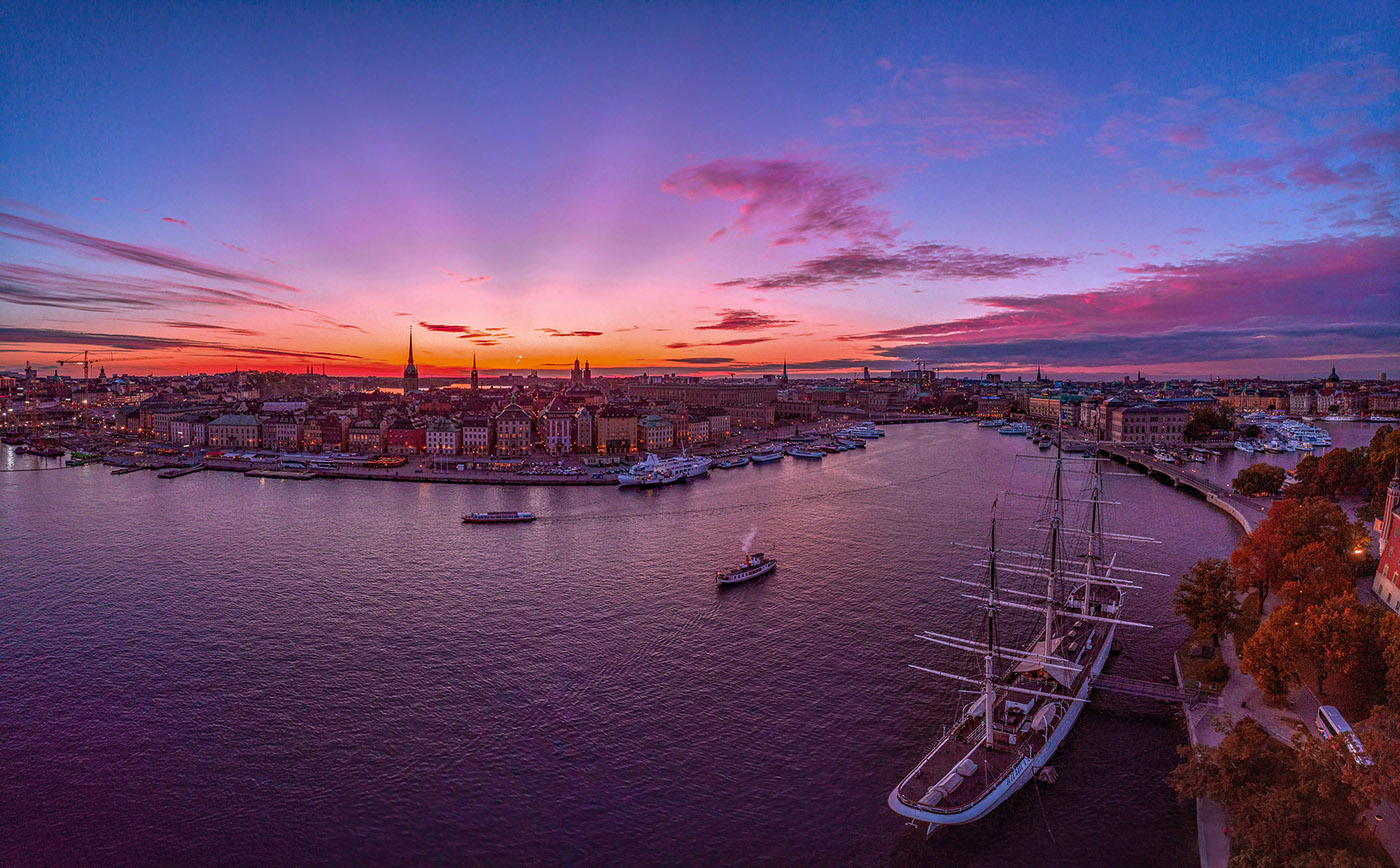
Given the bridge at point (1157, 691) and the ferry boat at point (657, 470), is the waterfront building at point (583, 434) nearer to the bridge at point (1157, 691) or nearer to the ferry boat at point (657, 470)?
the ferry boat at point (657, 470)

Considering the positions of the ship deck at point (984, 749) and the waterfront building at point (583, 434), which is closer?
the ship deck at point (984, 749)

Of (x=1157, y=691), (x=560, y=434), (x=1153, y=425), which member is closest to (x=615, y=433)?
(x=560, y=434)

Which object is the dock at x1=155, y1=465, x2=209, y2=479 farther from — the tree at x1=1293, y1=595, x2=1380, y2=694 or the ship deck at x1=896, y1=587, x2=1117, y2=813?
the tree at x1=1293, y1=595, x2=1380, y2=694

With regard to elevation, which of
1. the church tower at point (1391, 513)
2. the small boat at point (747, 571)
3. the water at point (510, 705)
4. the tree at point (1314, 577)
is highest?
the church tower at point (1391, 513)

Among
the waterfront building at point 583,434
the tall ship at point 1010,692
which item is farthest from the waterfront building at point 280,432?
the tall ship at point 1010,692

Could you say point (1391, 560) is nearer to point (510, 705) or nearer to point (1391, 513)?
point (1391, 513)

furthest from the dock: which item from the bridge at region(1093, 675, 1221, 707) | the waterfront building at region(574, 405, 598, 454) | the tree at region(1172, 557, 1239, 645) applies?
the tree at region(1172, 557, 1239, 645)
